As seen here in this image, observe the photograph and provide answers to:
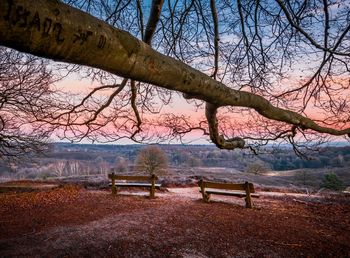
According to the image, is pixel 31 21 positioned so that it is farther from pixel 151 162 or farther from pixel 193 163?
pixel 193 163

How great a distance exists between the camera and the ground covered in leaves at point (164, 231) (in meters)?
5.22

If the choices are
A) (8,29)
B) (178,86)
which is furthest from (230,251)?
(8,29)

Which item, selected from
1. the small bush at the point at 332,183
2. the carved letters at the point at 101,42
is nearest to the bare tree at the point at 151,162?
the small bush at the point at 332,183

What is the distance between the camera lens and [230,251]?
17.4 ft

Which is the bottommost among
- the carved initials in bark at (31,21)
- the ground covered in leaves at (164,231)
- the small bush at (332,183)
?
the small bush at (332,183)

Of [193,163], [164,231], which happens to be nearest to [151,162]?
[164,231]

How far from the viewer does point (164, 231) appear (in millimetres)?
6402

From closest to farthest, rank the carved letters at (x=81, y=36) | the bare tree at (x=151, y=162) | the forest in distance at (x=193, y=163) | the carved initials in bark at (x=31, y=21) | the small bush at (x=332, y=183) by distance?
the carved initials in bark at (x=31, y=21)
the carved letters at (x=81, y=36)
the small bush at (x=332, y=183)
the bare tree at (x=151, y=162)
the forest in distance at (x=193, y=163)

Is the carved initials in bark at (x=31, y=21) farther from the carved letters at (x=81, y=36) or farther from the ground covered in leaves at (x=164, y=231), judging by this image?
the ground covered in leaves at (x=164, y=231)

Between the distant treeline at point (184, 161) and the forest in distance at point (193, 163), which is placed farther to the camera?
the distant treeline at point (184, 161)

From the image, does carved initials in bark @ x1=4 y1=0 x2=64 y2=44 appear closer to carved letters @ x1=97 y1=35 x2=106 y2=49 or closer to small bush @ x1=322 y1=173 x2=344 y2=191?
carved letters @ x1=97 y1=35 x2=106 y2=49

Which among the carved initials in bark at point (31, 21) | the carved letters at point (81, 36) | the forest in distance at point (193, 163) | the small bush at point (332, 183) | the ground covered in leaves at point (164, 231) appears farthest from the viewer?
the forest in distance at point (193, 163)

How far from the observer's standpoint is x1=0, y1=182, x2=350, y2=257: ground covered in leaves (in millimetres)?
5219

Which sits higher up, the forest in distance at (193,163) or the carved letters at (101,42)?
the carved letters at (101,42)
